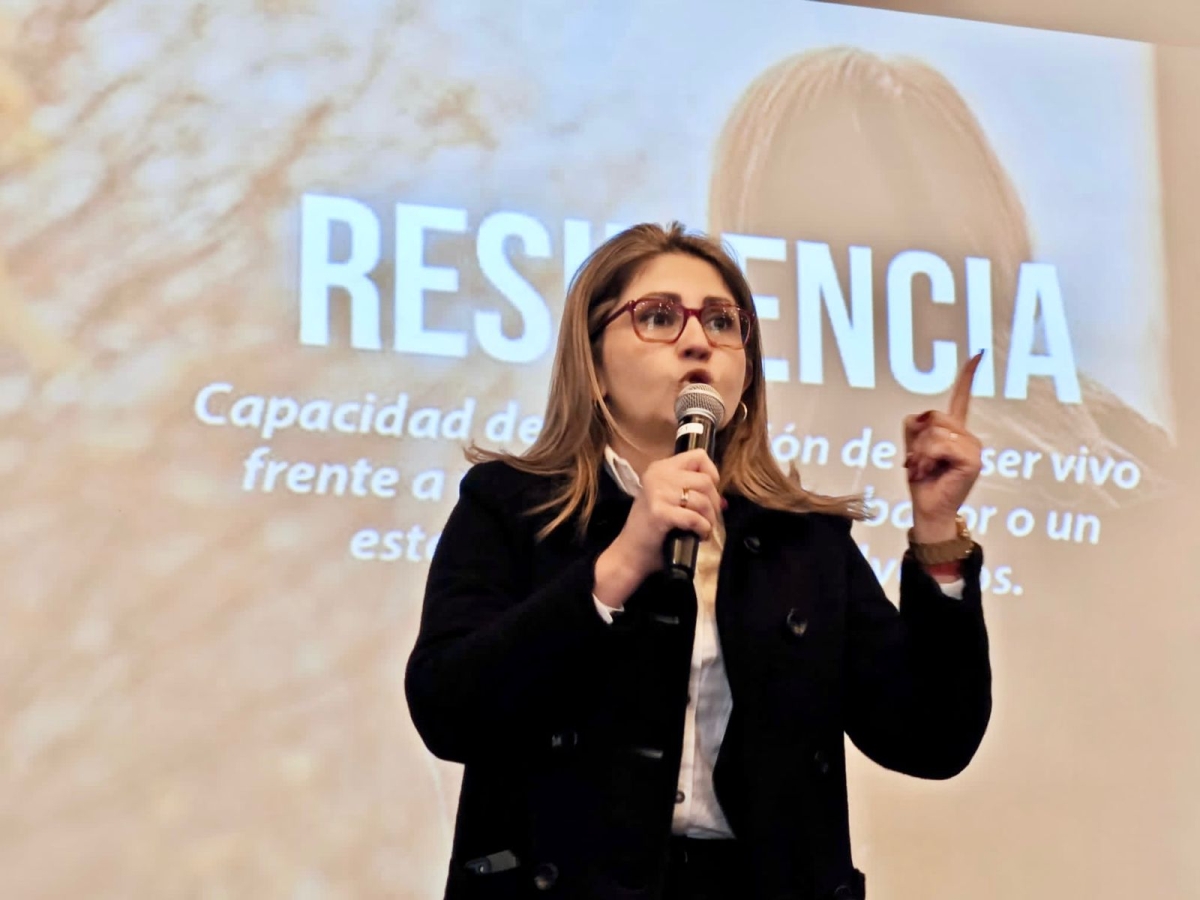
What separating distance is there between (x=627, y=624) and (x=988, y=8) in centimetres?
226

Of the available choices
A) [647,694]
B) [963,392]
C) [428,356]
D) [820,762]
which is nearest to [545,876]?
[647,694]

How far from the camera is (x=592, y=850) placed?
4.57ft

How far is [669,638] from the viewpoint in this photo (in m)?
1.45

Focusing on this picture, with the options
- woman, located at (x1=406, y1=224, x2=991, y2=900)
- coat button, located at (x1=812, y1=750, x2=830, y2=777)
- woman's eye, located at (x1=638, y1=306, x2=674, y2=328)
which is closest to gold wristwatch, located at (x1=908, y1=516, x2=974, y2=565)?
woman, located at (x1=406, y1=224, x2=991, y2=900)

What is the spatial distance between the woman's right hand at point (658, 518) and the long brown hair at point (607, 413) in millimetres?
177

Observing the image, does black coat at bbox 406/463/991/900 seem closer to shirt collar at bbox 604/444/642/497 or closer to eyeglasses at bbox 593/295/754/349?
shirt collar at bbox 604/444/642/497

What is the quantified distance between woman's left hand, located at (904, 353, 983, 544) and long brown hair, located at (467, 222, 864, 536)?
11cm

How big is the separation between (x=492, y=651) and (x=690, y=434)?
268 millimetres

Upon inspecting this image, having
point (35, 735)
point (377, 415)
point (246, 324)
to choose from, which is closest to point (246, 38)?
point (246, 324)

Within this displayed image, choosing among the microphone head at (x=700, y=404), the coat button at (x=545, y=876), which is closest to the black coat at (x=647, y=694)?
the coat button at (x=545, y=876)

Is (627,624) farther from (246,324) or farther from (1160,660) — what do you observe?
(1160,660)

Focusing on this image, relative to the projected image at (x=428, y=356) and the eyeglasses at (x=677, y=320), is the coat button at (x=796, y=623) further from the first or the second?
the projected image at (x=428, y=356)

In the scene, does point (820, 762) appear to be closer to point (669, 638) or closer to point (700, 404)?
point (669, 638)

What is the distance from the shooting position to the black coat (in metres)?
1.40
